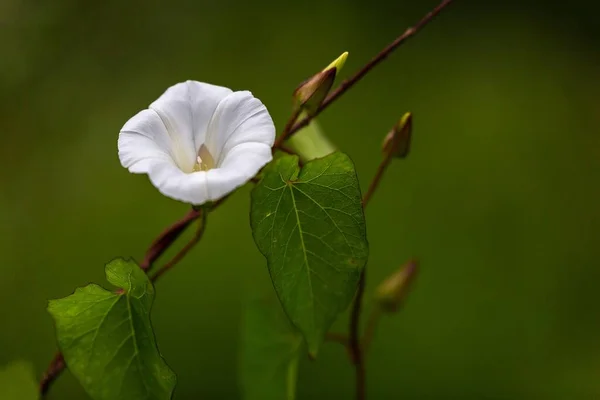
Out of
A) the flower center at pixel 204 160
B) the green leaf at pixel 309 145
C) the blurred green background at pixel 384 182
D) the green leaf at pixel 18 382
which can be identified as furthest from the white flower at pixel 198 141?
the blurred green background at pixel 384 182

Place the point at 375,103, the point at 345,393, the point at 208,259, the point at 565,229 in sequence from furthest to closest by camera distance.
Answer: the point at 375,103 < the point at 565,229 < the point at 208,259 < the point at 345,393

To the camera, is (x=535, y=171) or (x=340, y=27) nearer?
(x=535, y=171)

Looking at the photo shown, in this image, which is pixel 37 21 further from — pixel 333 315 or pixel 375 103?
pixel 333 315

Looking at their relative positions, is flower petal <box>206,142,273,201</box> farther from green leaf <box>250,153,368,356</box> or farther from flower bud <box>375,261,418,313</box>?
flower bud <box>375,261,418,313</box>

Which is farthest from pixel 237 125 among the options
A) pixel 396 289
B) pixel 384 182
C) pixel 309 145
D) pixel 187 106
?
pixel 384 182

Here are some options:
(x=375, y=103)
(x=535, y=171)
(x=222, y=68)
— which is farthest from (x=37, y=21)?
(x=535, y=171)

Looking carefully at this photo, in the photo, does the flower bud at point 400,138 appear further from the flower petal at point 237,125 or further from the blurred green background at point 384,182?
the blurred green background at point 384,182

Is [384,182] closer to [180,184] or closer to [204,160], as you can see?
[204,160]
